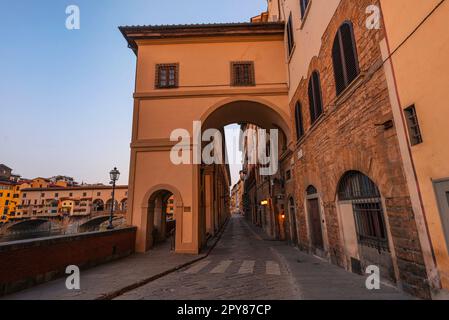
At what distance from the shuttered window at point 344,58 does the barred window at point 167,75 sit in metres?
8.92

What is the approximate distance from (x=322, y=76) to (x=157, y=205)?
11788 millimetres

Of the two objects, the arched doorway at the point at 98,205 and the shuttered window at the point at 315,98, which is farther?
the arched doorway at the point at 98,205

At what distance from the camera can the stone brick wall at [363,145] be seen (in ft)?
13.3

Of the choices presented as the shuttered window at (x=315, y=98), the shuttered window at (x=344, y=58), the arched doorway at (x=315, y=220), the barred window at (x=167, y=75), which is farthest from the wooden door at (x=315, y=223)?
the barred window at (x=167, y=75)

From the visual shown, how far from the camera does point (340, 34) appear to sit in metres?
6.17

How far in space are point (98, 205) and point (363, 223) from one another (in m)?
70.3

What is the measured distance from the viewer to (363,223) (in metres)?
5.76

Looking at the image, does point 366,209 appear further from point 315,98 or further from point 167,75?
point 167,75

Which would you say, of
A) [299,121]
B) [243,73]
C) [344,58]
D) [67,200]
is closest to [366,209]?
[344,58]

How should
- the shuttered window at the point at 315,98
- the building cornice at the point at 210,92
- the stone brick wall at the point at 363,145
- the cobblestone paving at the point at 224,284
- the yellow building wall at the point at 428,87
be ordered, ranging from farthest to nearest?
1. the building cornice at the point at 210,92
2. the shuttered window at the point at 315,98
3. the cobblestone paving at the point at 224,284
4. the stone brick wall at the point at 363,145
5. the yellow building wall at the point at 428,87

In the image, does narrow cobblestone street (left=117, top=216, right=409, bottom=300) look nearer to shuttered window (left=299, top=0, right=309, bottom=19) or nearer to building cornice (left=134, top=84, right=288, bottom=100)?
building cornice (left=134, top=84, right=288, bottom=100)

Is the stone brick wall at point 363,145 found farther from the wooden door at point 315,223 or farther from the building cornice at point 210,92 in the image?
the building cornice at point 210,92

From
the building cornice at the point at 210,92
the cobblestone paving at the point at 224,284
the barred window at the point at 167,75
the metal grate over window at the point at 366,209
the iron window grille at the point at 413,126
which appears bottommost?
the cobblestone paving at the point at 224,284
